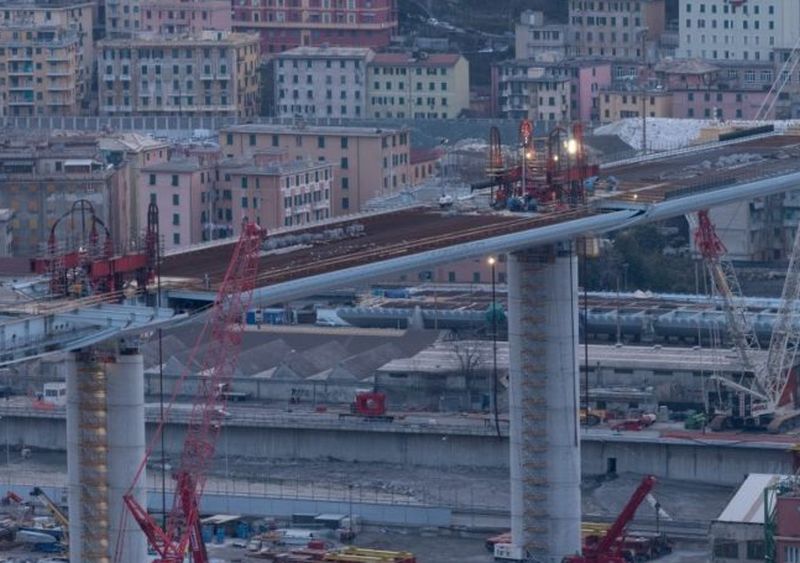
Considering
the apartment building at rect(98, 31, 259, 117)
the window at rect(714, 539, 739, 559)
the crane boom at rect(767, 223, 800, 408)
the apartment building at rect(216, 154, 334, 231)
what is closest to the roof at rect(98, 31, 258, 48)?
the apartment building at rect(98, 31, 259, 117)

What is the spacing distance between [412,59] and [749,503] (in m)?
20.9

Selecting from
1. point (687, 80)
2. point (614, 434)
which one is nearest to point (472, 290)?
point (614, 434)

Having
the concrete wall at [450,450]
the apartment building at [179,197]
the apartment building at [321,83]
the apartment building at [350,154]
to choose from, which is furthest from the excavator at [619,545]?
the apartment building at [321,83]

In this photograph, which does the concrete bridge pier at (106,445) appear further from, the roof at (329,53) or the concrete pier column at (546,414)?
the roof at (329,53)

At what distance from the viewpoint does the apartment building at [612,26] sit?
43562 mm

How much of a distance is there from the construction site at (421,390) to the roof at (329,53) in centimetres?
1081

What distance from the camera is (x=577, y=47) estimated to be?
4350cm

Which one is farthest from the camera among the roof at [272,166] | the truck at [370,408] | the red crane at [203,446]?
the roof at [272,166]

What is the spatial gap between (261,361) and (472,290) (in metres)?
3.80

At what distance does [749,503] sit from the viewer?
21.3 m

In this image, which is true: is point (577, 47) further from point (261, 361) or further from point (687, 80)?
point (261, 361)

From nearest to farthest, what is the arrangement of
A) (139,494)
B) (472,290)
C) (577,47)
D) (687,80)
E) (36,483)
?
(139,494) → (36,483) → (472,290) → (687,80) → (577,47)

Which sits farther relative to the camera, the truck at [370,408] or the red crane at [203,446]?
the truck at [370,408]

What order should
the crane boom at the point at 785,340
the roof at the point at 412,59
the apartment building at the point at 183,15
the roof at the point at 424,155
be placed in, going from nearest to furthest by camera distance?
the crane boom at the point at 785,340, the roof at the point at 424,155, the roof at the point at 412,59, the apartment building at the point at 183,15
